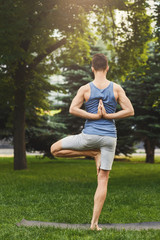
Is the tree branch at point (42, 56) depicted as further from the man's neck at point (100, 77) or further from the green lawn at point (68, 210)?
the man's neck at point (100, 77)

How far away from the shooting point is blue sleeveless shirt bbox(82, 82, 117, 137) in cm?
484

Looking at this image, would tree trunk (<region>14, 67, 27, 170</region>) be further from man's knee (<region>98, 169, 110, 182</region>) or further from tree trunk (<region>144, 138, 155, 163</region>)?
man's knee (<region>98, 169, 110, 182</region>)

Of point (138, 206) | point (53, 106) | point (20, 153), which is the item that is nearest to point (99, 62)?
point (138, 206)

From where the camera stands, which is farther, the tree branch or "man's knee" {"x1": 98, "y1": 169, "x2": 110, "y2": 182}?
the tree branch

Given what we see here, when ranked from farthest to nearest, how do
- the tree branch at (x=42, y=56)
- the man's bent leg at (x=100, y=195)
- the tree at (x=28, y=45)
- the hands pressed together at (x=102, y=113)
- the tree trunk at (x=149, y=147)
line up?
1. the tree trunk at (x=149, y=147)
2. the tree branch at (x=42, y=56)
3. the tree at (x=28, y=45)
4. the man's bent leg at (x=100, y=195)
5. the hands pressed together at (x=102, y=113)

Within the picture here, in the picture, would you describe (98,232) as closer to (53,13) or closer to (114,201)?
(114,201)

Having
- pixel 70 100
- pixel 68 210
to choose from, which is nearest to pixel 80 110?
pixel 68 210

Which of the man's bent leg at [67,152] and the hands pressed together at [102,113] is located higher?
the hands pressed together at [102,113]

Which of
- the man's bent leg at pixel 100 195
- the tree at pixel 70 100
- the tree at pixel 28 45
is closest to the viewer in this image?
the man's bent leg at pixel 100 195

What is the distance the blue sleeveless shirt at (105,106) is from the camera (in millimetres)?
4836

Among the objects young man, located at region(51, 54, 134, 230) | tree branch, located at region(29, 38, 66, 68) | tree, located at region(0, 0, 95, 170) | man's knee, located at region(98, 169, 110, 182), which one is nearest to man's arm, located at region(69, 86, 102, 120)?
young man, located at region(51, 54, 134, 230)

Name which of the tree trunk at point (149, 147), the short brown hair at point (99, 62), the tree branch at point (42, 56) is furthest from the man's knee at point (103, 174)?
the tree trunk at point (149, 147)

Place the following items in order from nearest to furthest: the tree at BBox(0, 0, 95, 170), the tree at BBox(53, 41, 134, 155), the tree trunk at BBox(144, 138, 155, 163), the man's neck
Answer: the man's neck, the tree at BBox(0, 0, 95, 170), the tree trunk at BBox(144, 138, 155, 163), the tree at BBox(53, 41, 134, 155)

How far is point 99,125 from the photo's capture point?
485 cm
